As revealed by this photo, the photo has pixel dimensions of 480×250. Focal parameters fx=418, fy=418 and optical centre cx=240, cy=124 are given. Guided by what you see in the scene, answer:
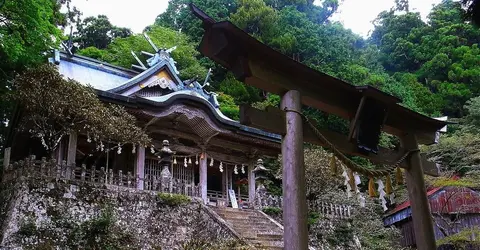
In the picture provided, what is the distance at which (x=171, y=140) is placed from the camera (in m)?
17.0

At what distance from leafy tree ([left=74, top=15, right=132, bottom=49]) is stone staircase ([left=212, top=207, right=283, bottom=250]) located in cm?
3095

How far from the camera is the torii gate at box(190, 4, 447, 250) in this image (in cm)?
490

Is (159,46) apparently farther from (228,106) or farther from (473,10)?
(473,10)

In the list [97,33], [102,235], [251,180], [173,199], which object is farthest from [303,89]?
[97,33]

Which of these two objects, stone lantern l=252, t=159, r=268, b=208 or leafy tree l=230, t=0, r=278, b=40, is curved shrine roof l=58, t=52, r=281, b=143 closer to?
stone lantern l=252, t=159, r=268, b=208

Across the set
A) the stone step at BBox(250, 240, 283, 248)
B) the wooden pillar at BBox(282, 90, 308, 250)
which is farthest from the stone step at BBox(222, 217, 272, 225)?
the wooden pillar at BBox(282, 90, 308, 250)

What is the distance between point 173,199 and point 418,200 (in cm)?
822

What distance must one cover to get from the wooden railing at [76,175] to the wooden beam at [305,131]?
811 centimetres

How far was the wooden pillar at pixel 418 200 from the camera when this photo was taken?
6660 millimetres

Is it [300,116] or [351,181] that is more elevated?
[300,116]

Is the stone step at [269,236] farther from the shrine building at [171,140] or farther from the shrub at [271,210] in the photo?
the shrine building at [171,140]

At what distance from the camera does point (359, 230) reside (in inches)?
712

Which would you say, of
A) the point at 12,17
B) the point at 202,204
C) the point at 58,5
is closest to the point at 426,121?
the point at 202,204

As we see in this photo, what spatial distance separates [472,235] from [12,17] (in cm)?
1868
